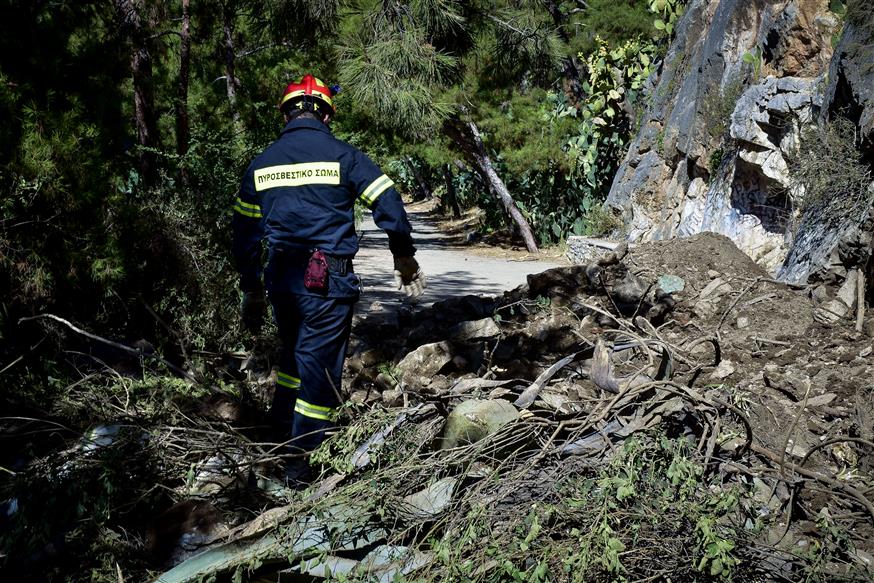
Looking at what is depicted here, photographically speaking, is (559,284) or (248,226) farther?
(559,284)

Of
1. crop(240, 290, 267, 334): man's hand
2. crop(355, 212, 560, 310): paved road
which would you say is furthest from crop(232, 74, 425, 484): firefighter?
crop(355, 212, 560, 310): paved road

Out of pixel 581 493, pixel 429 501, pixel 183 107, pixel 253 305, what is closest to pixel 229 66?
pixel 183 107

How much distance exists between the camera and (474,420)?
2879mm

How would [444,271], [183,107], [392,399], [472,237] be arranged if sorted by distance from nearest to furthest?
[392,399]
[183,107]
[444,271]
[472,237]

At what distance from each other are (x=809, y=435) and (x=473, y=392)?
6.72ft

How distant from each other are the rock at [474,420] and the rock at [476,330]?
2711mm

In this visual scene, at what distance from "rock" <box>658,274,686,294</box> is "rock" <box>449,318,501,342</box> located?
6.03 ft

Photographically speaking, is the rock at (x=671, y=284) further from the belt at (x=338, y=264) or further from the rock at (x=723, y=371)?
the belt at (x=338, y=264)

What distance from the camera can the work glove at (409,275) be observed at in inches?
155

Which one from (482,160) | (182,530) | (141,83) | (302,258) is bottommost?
(182,530)

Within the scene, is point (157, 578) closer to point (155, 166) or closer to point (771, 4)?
point (155, 166)

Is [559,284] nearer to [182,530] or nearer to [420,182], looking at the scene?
[182,530]

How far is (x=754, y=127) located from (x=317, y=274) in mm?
6031

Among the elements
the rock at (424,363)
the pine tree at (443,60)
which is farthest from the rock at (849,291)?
the pine tree at (443,60)
